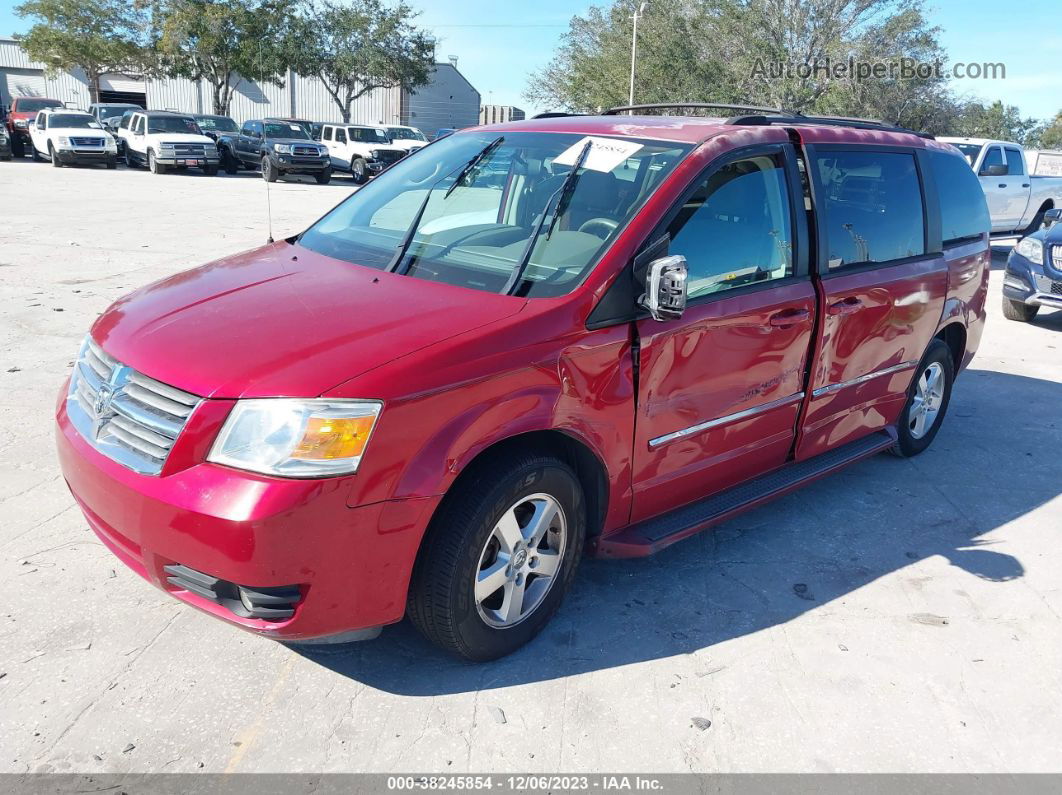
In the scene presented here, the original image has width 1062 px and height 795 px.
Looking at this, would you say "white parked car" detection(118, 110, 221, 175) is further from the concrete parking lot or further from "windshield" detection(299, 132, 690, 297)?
"windshield" detection(299, 132, 690, 297)

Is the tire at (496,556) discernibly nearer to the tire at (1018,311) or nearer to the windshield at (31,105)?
Result: the tire at (1018,311)

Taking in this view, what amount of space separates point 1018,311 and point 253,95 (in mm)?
52181

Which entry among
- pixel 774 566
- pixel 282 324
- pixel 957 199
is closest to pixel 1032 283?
pixel 957 199

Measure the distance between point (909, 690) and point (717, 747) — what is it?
2.78ft

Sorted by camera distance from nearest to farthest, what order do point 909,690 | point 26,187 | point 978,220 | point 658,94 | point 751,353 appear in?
point 909,690
point 751,353
point 978,220
point 26,187
point 658,94

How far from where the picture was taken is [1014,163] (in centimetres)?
1606

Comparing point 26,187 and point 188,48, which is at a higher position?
point 188,48

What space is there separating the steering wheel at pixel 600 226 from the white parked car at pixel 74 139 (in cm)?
2742

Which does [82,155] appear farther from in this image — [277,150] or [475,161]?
[475,161]

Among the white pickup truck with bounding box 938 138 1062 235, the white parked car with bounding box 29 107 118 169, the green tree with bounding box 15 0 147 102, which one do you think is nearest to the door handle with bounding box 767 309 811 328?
the white pickup truck with bounding box 938 138 1062 235

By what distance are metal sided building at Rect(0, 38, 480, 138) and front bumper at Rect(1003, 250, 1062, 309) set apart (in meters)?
45.3

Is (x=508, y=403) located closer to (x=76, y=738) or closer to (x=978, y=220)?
(x=76, y=738)

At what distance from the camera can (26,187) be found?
19.5m

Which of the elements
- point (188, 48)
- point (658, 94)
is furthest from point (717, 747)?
point (188, 48)
